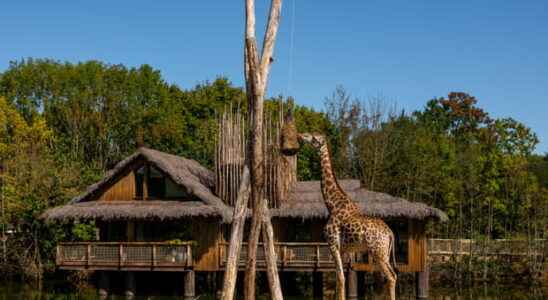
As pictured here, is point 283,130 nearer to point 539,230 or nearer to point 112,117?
point 539,230

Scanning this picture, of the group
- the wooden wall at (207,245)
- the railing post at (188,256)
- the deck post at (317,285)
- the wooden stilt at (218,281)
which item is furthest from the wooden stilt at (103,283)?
the deck post at (317,285)

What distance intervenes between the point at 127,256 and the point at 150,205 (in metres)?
1.67

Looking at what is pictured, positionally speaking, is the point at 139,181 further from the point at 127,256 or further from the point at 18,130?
the point at 18,130

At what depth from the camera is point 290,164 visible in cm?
2661

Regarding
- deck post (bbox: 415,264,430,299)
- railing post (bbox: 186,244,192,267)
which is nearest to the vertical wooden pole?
railing post (bbox: 186,244,192,267)

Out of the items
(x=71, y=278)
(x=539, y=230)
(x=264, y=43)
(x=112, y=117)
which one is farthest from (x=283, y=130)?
(x=112, y=117)

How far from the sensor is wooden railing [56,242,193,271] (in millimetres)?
24016

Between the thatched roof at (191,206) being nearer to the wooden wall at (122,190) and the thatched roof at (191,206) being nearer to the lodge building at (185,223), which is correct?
the lodge building at (185,223)

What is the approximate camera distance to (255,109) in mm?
12055

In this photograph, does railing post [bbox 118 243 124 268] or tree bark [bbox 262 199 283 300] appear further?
railing post [bbox 118 243 124 268]

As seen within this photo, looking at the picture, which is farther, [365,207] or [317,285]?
[317,285]

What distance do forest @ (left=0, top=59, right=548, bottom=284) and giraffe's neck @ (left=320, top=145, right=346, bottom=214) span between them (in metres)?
13.4

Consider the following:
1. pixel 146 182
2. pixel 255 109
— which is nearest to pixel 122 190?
pixel 146 182

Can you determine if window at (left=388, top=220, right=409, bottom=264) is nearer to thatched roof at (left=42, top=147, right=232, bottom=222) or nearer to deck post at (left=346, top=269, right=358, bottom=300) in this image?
deck post at (left=346, top=269, right=358, bottom=300)
